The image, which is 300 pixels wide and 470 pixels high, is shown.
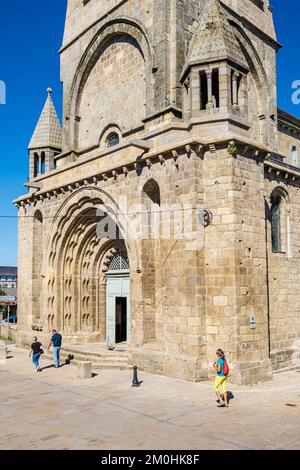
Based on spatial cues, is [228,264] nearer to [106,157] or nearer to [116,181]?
[116,181]

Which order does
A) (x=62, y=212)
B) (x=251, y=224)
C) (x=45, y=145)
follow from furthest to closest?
(x=45, y=145) < (x=62, y=212) < (x=251, y=224)

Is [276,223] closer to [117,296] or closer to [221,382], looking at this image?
[117,296]

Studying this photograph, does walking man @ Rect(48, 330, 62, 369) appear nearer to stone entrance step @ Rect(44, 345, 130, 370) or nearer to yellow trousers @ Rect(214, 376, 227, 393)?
stone entrance step @ Rect(44, 345, 130, 370)

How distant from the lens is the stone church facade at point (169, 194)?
Result: 1323 cm

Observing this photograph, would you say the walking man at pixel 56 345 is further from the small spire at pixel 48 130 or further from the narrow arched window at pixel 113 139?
the small spire at pixel 48 130

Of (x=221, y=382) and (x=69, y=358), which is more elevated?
Answer: (x=221, y=382)

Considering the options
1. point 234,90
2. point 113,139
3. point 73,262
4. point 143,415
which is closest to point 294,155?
point 234,90

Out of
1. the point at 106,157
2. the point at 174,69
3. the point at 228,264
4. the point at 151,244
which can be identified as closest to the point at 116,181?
the point at 106,157

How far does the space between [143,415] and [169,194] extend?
6845mm

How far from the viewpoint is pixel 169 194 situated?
560 inches

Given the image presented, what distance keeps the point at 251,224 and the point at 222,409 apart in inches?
222

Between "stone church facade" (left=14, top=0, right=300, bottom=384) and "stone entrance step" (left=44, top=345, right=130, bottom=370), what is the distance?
78cm

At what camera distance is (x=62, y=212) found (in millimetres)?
19234

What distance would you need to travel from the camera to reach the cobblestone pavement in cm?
806
